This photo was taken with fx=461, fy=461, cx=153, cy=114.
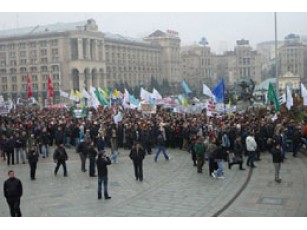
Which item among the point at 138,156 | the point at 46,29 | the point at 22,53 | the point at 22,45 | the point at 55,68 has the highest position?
the point at 46,29

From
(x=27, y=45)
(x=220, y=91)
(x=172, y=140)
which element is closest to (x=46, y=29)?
(x=27, y=45)

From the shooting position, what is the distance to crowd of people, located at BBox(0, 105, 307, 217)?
15125mm

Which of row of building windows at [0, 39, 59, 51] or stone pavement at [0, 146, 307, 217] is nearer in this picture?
stone pavement at [0, 146, 307, 217]

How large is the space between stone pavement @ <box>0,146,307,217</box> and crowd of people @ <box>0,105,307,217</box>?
20.1 inches

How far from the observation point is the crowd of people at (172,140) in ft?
49.6

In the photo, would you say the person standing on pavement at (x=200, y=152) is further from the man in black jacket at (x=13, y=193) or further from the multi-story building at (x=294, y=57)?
the multi-story building at (x=294, y=57)

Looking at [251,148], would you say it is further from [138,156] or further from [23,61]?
[23,61]

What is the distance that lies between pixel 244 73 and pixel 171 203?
142 m

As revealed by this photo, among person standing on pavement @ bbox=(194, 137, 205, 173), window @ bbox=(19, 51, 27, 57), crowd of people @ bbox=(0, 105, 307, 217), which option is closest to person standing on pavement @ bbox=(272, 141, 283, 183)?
crowd of people @ bbox=(0, 105, 307, 217)

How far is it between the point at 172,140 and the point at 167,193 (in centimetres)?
900

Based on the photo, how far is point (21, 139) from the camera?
61.1 feet

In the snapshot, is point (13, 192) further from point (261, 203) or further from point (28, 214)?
point (261, 203)

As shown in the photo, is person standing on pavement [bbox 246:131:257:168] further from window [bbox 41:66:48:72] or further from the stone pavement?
window [bbox 41:66:48:72]

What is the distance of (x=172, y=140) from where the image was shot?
21.9 metres
